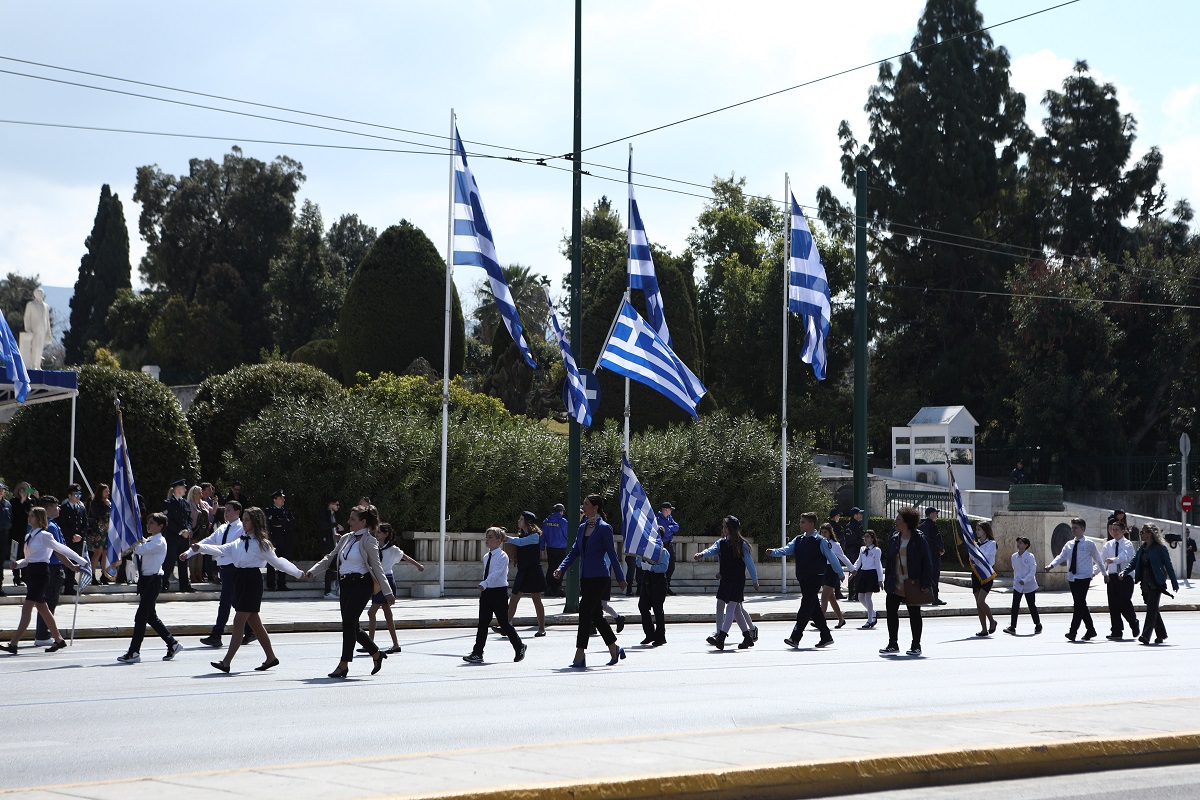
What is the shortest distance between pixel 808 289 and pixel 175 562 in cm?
1270

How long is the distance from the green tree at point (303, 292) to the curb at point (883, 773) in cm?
6024

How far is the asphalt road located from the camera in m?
8.82

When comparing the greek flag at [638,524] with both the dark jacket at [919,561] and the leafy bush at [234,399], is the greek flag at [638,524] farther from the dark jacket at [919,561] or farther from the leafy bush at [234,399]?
the leafy bush at [234,399]

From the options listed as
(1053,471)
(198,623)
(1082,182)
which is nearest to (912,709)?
(198,623)

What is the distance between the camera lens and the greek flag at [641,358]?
21859mm

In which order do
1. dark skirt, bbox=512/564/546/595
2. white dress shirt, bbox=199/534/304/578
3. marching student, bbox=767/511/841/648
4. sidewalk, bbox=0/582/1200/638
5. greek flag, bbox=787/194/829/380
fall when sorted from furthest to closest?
greek flag, bbox=787/194/829/380 → sidewalk, bbox=0/582/1200/638 → marching student, bbox=767/511/841/648 → dark skirt, bbox=512/564/546/595 → white dress shirt, bbox=199/534/304/578

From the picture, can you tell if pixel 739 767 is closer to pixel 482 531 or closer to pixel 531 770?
pixel 531 770

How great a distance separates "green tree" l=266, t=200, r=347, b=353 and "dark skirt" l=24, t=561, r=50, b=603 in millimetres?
51860

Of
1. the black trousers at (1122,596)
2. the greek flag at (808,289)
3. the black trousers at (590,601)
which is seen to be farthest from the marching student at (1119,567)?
the black trousers at (590,601)

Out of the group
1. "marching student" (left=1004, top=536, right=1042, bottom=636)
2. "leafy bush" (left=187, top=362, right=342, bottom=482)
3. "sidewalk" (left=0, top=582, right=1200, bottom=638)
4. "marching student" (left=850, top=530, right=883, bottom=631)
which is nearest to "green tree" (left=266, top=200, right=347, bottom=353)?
"leafy bush" (left=187, top=362, right=342, bottom=482)

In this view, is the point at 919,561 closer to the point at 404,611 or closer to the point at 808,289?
the point at 404,611

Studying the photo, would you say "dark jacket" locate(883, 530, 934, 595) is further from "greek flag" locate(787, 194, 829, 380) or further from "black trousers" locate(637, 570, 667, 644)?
"greek flag" locate(787, 194, 829, 380)

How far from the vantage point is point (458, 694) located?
11.8 metres

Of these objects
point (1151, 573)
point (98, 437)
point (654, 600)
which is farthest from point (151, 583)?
point (98, 437)
